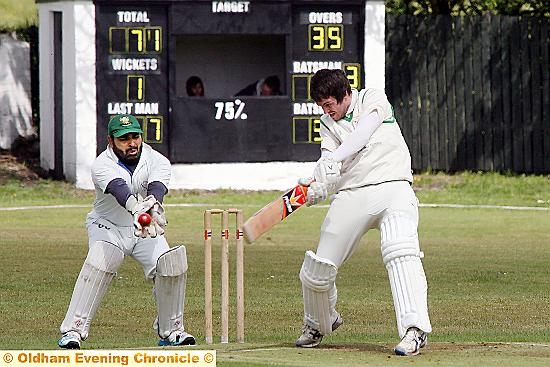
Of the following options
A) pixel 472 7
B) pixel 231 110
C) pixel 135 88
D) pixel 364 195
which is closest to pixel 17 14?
pixel 135 88

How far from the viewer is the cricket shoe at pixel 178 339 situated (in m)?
11.3

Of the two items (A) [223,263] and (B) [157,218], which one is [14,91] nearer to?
(A) [223,263]

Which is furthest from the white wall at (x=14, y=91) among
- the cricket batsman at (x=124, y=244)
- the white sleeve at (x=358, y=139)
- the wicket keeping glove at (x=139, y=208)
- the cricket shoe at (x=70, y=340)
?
the white sleeve at (x=358, y=139)

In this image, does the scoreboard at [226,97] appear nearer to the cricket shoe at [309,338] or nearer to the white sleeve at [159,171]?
the white sleeve at [159,171]

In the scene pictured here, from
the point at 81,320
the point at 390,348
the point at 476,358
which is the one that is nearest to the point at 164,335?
the point at 81,320

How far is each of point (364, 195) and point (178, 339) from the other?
180 centimetres

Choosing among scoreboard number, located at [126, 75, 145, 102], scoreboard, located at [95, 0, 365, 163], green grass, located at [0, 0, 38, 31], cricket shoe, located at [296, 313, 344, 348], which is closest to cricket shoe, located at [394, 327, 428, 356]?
cricket shoe, located at [296, 313, 344, 348]

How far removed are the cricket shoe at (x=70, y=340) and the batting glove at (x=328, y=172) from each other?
2060 mm

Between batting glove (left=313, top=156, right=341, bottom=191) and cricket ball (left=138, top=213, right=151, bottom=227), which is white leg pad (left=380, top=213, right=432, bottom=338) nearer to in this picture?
batting glove (left=313, top=156, right=341, bottom=191)

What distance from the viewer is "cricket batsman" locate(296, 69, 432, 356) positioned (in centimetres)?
1036

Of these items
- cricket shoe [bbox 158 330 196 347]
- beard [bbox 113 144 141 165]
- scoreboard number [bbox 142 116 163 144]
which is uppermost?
scoreboard number [bbox 142 116 163 144]

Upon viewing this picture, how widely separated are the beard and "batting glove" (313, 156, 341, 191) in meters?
1.55

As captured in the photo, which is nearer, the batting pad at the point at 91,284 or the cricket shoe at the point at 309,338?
the cricket shoe at the point at 309,338

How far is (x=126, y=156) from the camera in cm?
1128
